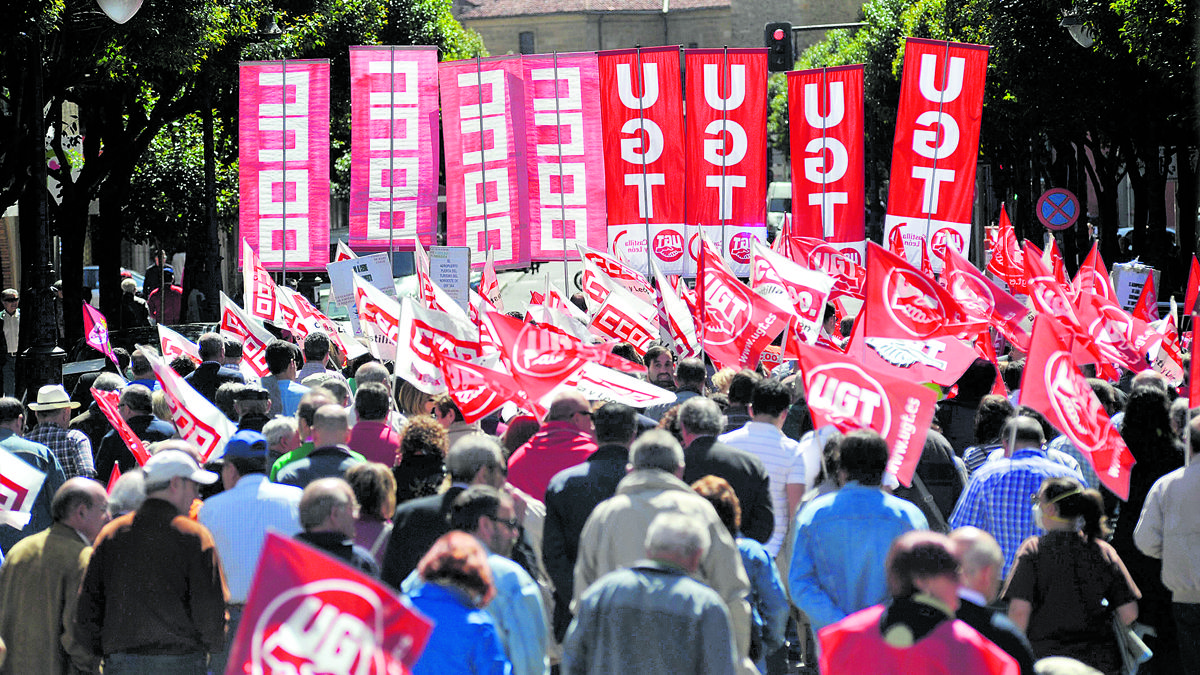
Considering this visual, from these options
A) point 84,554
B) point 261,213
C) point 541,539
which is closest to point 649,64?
point 261,213

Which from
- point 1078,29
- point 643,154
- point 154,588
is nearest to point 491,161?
point 643,154

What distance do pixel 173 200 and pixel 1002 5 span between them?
1787cm

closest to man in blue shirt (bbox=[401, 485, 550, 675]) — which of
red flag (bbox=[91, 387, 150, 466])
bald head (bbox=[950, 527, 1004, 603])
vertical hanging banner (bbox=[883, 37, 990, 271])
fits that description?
bald head (bbox=[950, 527, 1004, 603])

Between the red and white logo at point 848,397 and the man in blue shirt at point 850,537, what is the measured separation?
672mm

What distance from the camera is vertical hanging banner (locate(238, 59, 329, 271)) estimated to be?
56.2 feet

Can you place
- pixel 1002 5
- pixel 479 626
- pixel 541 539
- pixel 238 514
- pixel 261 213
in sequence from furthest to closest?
pixel 1002 5, pixel 261 213, pixel 541 539, pixel 238 514, pixel 479 626

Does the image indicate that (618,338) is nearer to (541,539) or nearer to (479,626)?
(541,539)

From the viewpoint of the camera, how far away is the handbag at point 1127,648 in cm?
582

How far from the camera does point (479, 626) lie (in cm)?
456

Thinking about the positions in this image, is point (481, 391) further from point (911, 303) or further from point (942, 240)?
point (942, 240)

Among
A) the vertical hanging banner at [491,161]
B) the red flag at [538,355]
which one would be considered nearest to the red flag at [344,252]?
the vertical hanging banner at [491,161]

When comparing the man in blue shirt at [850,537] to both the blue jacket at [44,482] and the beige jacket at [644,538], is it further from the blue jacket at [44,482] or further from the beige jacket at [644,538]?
the blue jacket at [44,482]

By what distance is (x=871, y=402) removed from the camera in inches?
263

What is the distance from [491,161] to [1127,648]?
12334 millimetres
